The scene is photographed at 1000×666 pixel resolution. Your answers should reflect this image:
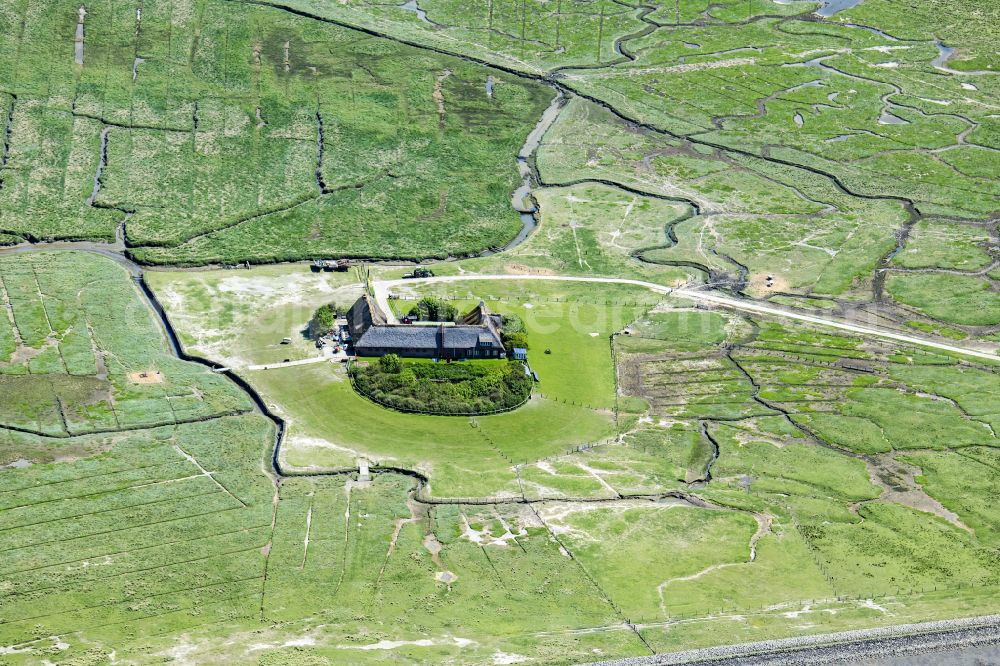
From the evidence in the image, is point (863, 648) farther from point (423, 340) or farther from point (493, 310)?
point (493, 310)

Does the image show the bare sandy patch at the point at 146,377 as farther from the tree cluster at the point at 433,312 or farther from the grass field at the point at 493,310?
the tree cluster at the point at 433,312

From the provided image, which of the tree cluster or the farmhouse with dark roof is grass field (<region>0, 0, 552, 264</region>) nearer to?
the tree cluster

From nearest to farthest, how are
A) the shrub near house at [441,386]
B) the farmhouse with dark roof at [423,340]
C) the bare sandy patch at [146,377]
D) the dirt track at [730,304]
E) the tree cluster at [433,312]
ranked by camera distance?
1. the shrub near house at [441,386]
2. the bare sandy patch at [146,377]
3. the farmhouse with dark roof at [423,340]
4. the tree cluster at [433,312]
5. the dirt track at [730,304]

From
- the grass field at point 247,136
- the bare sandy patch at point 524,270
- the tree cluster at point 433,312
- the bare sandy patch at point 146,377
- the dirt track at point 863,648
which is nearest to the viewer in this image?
the dirt track at point 863,648

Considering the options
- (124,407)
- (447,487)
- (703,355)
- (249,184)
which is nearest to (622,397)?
(703,355)

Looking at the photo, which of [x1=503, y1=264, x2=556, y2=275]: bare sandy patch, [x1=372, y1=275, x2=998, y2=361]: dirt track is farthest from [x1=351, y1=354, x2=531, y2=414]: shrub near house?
[x1=503, y1=264, x2=556, y2=275]: bare sandy patch

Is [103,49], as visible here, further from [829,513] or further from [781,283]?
[829,513]

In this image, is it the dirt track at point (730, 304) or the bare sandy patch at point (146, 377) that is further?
the dirt track at point (730, 304)

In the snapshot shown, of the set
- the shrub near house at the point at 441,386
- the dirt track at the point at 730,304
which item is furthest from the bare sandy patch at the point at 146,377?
the dirt track at the point at 730,304

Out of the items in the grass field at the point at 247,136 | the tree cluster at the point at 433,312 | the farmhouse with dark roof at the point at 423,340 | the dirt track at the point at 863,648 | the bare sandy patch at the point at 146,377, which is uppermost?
the grass field at the point at 247,136
